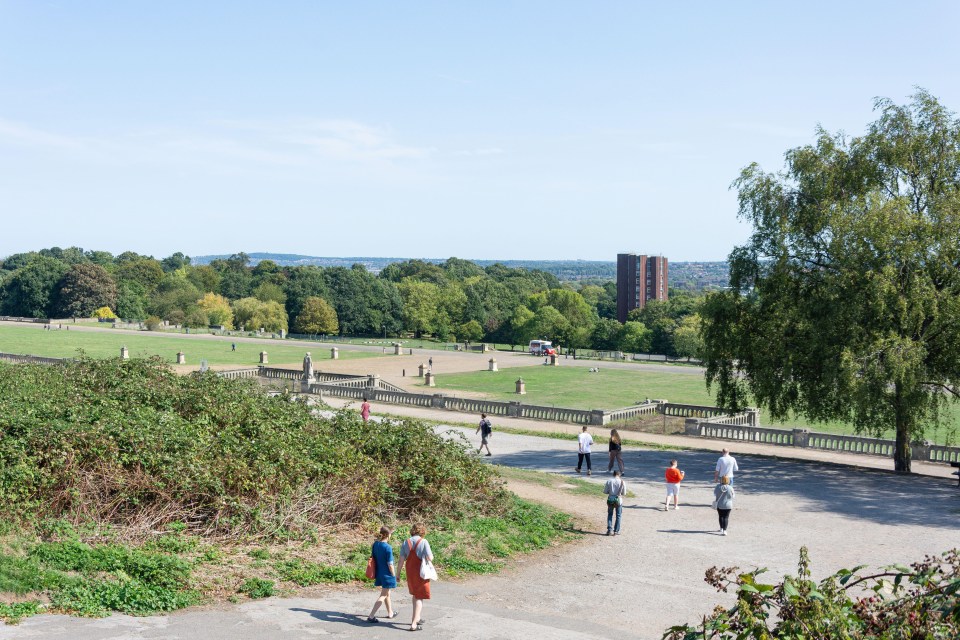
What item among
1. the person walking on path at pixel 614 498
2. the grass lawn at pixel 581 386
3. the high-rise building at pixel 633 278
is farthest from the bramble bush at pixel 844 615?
the high-rise building at pixel 633 278

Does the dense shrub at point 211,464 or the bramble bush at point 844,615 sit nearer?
the bramble bush at point 844,615

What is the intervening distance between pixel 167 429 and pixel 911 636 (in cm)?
1518

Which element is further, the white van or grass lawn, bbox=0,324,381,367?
the white van

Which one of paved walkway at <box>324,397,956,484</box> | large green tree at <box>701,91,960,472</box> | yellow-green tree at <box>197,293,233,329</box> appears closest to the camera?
large green tree at <box>701,91,960,472</box>

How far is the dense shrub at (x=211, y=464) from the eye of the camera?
1551 cm

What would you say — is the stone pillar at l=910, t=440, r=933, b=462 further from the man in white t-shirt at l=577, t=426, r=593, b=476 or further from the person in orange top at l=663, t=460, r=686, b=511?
the person in orange top at l=663, t=460, r=686, b=511

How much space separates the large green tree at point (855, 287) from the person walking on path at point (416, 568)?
16.2 meters

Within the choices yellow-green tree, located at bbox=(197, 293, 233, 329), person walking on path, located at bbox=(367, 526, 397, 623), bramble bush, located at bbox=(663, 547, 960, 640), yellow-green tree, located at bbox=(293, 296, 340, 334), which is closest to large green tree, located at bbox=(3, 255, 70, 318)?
yellow-green tree, located at bbox=(197, 293, 233, 329)

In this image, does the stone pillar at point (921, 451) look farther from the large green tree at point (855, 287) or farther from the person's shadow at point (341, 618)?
the person's shadow at point (341, 618)

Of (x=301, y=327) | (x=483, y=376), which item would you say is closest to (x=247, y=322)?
(x=301, y=327)

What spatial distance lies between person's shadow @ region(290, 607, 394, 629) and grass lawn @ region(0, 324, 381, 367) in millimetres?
53353

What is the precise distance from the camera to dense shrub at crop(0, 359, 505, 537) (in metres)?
15.5

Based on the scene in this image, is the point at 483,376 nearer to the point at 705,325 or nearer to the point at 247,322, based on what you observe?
the point at 705,325

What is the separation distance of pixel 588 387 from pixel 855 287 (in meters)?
33.1
